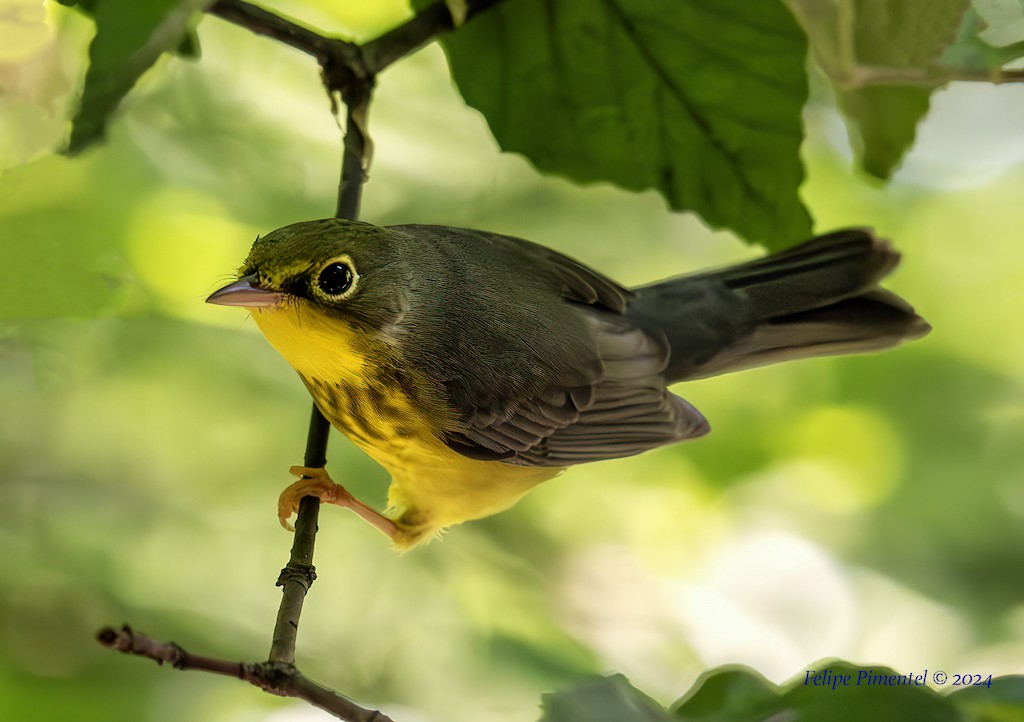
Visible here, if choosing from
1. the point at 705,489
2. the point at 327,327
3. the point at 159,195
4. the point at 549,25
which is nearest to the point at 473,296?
the point at 327,327

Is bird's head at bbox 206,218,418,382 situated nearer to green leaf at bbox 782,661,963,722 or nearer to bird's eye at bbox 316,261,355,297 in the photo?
bird's eye at bbox 316,261,355,297

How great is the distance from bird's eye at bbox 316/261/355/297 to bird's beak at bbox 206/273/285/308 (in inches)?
3.3

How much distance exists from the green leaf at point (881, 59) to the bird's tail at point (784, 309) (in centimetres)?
35

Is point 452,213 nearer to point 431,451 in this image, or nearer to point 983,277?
point 431,451

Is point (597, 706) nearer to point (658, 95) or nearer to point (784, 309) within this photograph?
point (658, 95)

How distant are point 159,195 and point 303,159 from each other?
0.49m

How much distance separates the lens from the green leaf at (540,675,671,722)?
1.08 m

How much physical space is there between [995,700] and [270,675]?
38.2 inches

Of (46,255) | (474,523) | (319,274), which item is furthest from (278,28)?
(474,523)

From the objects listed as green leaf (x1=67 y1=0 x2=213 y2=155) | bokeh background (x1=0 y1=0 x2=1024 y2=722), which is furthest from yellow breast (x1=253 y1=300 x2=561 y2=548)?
green leaf (x1=67 y1=0 x2=213 y2=155)

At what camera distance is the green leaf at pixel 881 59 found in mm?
1543

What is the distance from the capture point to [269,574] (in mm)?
2844

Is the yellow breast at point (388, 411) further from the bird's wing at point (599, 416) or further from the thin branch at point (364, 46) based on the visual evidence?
the thin branch at point (364, 46)

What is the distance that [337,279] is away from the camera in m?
1.85
